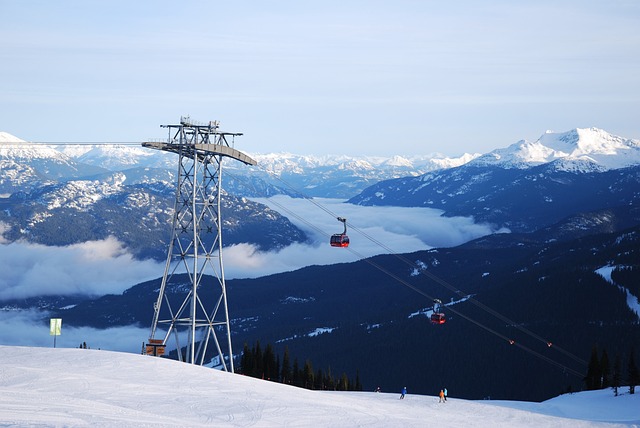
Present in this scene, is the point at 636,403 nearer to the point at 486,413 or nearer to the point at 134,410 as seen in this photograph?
the point at 486,413

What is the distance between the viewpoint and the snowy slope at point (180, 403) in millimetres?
49938

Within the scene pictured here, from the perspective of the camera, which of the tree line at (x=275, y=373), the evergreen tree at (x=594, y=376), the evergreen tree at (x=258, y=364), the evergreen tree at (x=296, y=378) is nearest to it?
the evergreen tree at (x=258, y=364)

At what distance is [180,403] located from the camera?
5638cm

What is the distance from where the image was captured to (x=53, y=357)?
223ft

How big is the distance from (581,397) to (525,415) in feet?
89.9

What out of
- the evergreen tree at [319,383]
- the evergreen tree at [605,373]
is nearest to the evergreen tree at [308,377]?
the evergreen tree at [319,383]

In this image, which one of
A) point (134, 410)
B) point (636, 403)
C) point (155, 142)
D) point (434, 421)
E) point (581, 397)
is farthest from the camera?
point (581, 397)

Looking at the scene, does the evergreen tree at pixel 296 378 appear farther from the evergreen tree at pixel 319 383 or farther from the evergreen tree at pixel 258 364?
the evergreen tree at pixel 258 364

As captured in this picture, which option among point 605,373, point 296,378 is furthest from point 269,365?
point 605,373

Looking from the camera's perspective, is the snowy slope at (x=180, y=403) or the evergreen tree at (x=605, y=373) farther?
the evergreen tree at (x=605, y=373)

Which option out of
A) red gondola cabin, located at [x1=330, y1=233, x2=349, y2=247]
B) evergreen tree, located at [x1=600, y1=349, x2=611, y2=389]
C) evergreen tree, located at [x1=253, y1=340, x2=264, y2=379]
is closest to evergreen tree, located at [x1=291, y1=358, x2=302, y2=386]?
evergreen tree, located at [x1=253, y1=340, x2=264, y2=379]

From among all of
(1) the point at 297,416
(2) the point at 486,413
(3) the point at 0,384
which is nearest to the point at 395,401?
(2) the point at 486,413

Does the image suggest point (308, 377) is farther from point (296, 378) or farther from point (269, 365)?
point (269, 365)

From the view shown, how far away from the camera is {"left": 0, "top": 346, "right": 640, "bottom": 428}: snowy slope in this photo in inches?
1966
